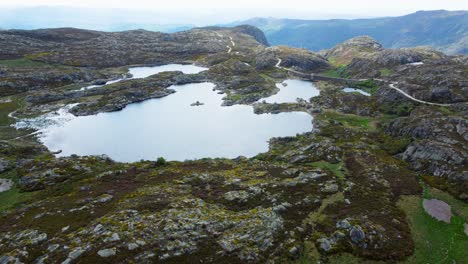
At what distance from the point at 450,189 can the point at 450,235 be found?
1851 cm

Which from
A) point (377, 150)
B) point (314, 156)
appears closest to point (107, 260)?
point (314, 156)

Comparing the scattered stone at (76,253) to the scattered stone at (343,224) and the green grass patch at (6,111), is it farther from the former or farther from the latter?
the green grass patch at (6,111)

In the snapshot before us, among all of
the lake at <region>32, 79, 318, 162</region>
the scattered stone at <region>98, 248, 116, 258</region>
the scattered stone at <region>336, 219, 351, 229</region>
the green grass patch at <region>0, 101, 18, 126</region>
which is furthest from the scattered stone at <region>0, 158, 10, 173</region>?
the scattered stone at <region>336, 219, 351, 229</region>

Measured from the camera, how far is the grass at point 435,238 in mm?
42812

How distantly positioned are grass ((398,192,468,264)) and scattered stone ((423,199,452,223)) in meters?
0.87

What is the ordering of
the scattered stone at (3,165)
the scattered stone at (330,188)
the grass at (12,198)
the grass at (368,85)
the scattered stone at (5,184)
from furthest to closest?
the grass at (368,85) → the scattered stone at (3,165) → the scattered stone at (5,184) → the scattered stone at (330,188) → the grass at (12,198)

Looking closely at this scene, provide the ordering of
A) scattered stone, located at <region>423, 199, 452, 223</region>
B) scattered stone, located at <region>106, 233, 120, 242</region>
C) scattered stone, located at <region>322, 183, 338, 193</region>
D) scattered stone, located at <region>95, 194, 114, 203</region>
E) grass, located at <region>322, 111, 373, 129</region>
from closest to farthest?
scattered stone, located at <region>106, 233, 120, 242</region> → scattered stone, located at <region>423, 199, 452, 223</region> → scattered stone, located at <region>95, 194, 114, 203</region> → scattered stone, located at <region>322, 183, 338, 193</region> → grass, located at <region>322, 111, 373, 129</region>

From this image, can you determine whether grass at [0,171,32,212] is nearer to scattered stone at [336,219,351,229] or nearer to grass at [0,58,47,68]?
scattered stone at [336,219,351,229]

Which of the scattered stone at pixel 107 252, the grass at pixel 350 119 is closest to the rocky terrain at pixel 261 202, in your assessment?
the scattered stone at pixel 107 252

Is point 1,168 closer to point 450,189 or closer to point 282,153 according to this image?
point 282,153

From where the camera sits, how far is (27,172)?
69.7 meters

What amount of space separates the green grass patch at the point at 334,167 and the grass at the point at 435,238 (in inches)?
558

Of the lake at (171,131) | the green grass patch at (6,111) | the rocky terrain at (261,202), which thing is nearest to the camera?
the rocky terrain at (261,202)

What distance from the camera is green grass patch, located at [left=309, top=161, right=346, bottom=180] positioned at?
2685 inches
